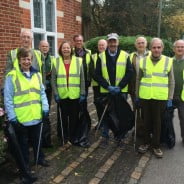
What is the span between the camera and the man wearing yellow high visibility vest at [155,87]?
16.1 ft

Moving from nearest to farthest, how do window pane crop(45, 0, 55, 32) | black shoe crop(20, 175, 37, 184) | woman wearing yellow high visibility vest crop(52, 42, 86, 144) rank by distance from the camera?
black shoe crop(20, 175, 37, 184)
woman wearing yellow high visibility vest crop(52, 42, 86, 144)
window pane crop(45, 0, 55, 32)

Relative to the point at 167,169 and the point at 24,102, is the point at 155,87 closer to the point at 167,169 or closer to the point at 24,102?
the point at 167,169

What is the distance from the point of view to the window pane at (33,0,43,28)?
26.1ft

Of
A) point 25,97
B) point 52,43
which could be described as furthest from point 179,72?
point 52,43

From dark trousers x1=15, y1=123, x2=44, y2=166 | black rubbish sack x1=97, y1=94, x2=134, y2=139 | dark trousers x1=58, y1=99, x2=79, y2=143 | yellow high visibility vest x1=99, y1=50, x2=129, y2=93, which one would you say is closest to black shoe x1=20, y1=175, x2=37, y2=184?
dark trousers x1=15, y1=123, x2=44, y2=166

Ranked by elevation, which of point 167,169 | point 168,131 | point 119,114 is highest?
point 119,114

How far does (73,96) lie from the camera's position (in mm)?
5160

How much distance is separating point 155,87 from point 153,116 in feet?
1.73

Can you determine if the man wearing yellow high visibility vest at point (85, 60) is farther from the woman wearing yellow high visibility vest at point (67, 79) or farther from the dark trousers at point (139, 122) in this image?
the dark trousers at point (139, 122)

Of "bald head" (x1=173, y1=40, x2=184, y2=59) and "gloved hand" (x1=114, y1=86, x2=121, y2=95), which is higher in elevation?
"bald head" (x1=173, y1=40, x2=184, y2=59)

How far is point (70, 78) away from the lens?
5105 millimetres

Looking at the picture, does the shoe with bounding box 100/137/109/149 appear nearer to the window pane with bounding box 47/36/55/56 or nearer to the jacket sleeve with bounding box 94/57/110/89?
the jacket sleeve with bounding box 94/57/110/89

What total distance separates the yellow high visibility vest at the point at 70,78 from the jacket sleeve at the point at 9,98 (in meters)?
1.26

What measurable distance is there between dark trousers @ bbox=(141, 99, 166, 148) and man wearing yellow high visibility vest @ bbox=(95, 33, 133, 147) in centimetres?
52
